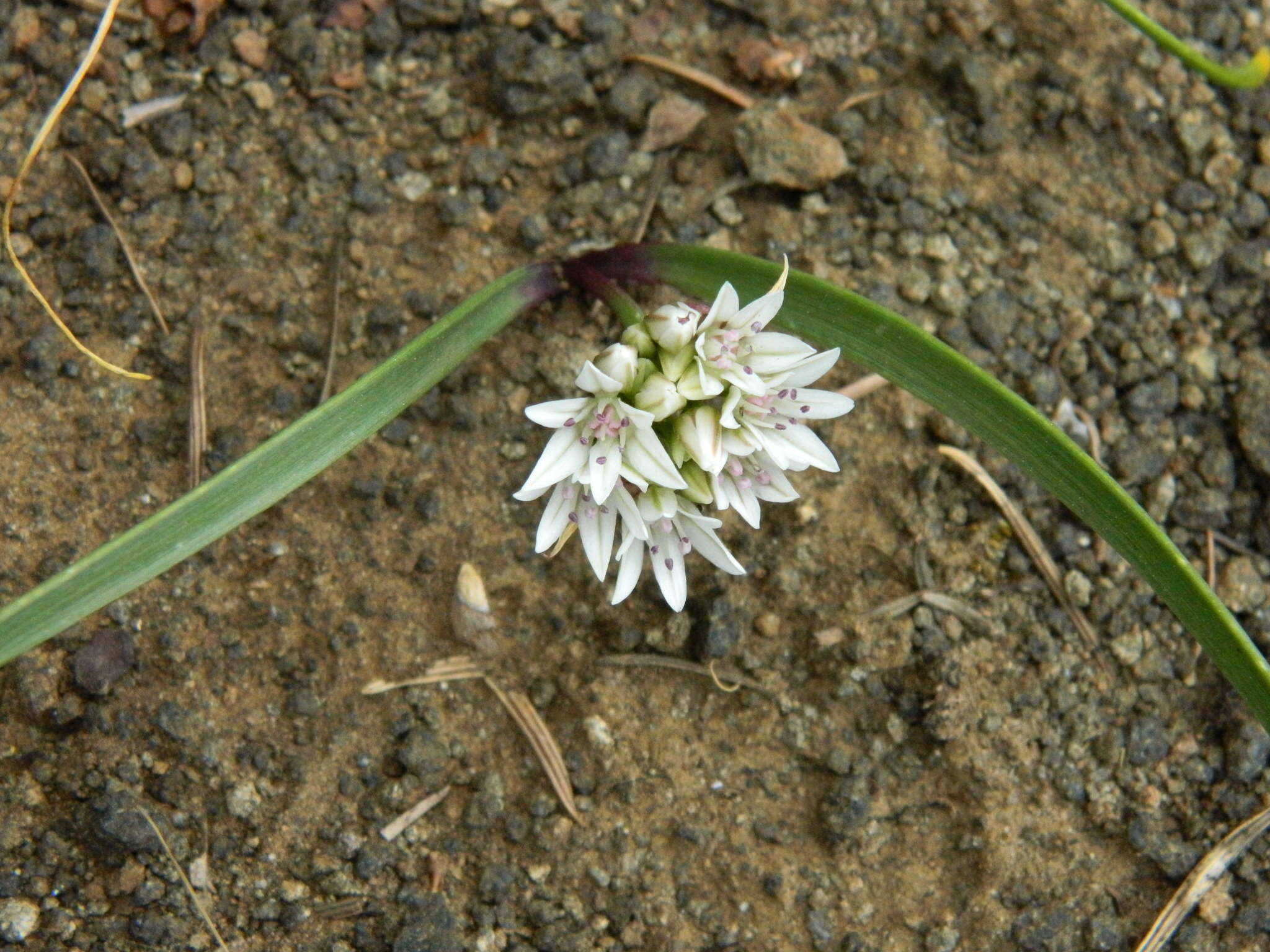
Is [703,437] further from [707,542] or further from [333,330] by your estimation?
[333,330]

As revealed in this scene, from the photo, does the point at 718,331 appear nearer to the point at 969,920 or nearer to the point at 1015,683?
the point at 1015,683

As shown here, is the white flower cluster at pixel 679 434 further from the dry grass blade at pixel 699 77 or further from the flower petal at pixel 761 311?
the dry grass blade at pixel 699 77

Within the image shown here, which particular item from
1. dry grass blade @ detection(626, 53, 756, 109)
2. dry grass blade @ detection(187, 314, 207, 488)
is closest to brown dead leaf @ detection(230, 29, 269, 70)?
dry grass blade @ detection(187, 314, 207, 488)

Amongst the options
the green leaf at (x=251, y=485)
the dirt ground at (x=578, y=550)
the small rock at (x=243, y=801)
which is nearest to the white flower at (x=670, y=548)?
the dirt ground at (x=578, y=550)

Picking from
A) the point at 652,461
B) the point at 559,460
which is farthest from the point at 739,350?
the point at 559,460

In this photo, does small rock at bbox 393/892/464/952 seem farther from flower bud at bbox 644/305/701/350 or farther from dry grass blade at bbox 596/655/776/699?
flower bud at bbox 644/305/701/350

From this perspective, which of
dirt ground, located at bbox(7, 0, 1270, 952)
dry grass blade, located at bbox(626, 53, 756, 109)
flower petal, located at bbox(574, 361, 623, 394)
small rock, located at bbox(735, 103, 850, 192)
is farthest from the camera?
dry grass blade, located at bbox(626, 53, 756, 109)

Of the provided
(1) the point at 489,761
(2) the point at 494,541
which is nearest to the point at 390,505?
(2) the point at 494,541
